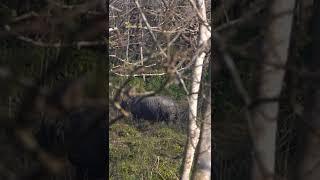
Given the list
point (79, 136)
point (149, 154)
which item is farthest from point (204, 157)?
point (79, 136)

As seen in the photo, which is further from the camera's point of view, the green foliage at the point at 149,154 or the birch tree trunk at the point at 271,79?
the green foliage at the point at 149,154

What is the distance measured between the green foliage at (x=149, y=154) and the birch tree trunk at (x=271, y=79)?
1459 mm

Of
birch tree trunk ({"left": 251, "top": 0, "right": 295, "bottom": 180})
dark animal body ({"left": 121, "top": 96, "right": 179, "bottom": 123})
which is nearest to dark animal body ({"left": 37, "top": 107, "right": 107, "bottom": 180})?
birch tree trunk ({"left": 251, "top": 0, "right": 295, "bottom": 180})

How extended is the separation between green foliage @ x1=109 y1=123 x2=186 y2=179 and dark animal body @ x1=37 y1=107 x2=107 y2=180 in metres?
1.43

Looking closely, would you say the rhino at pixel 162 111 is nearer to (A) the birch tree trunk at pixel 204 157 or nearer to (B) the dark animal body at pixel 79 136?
(A) the birch tree trunk at pixel 204 157

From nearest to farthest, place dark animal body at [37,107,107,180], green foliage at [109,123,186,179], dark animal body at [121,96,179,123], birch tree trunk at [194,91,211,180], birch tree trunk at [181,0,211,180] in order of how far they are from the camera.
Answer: dark animal body at [37,107,107,180]
birch tree trunk at [181,0,211,180]
birch tree trunk at [194,91,211,180]
dark animal body at [121,96,179,123]
green foliage at [109,123,186,179]

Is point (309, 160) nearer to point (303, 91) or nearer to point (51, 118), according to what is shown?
point (303, 91)

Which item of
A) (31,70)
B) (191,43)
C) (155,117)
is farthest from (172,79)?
(155,117)

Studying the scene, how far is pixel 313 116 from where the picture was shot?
3.01ft

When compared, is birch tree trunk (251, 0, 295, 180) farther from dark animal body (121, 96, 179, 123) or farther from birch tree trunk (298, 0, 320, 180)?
dark animal body (121, 96, 179, 123)

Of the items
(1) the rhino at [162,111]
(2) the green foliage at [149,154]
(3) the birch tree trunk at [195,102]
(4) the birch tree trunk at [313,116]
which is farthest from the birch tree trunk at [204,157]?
(4) the birch tree trunk at [313,116]

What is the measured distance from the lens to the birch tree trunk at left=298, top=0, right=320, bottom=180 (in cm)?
92

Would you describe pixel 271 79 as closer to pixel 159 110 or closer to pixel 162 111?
pixel 159 110

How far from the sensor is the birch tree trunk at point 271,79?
2.96 ft
